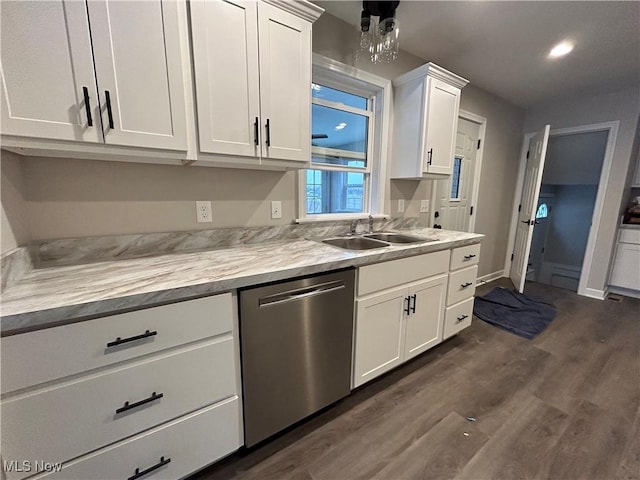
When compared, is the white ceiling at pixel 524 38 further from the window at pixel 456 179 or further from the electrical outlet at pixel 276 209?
the electrical outlet at pixel 276 209

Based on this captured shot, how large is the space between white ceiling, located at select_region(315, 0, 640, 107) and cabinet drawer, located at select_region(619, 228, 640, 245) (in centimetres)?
173

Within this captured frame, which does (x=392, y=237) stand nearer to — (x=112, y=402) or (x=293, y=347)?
(x=293, y=347)

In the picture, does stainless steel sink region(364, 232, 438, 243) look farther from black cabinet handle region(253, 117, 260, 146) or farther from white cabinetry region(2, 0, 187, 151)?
white cabinetry region(2, 0, 187, 151)

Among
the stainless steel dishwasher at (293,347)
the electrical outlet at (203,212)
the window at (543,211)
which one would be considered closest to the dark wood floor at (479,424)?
the stainless steel dishwasher at (293,347)

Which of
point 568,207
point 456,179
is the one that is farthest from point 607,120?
point 568,207

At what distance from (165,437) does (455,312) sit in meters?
2.09

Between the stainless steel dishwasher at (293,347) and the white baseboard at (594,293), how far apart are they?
12.7 feet

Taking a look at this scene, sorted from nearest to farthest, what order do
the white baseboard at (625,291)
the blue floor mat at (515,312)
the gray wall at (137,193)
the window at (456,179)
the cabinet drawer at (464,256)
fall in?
1. the gray wall at (137,193)
2. the cabinet drawer at (464,256)
3. the blue floor mat at (515,312)
4. the window at (456,179)
5. the white baseboard at (625,291)

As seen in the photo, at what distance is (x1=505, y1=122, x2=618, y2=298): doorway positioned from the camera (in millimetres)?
3385

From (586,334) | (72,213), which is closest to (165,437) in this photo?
(72,213)

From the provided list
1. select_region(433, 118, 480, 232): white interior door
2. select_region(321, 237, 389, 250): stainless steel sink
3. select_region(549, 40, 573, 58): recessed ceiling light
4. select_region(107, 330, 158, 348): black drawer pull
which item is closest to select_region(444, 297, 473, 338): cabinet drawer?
select_region(321, 237, 389, 250): stainless steel sink

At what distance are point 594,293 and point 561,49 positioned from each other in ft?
9.88

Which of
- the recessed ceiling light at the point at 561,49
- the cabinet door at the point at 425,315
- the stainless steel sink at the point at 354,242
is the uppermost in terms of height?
the recessed ceiling light at the point at 561,49

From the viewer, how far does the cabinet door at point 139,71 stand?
3.22 ft
